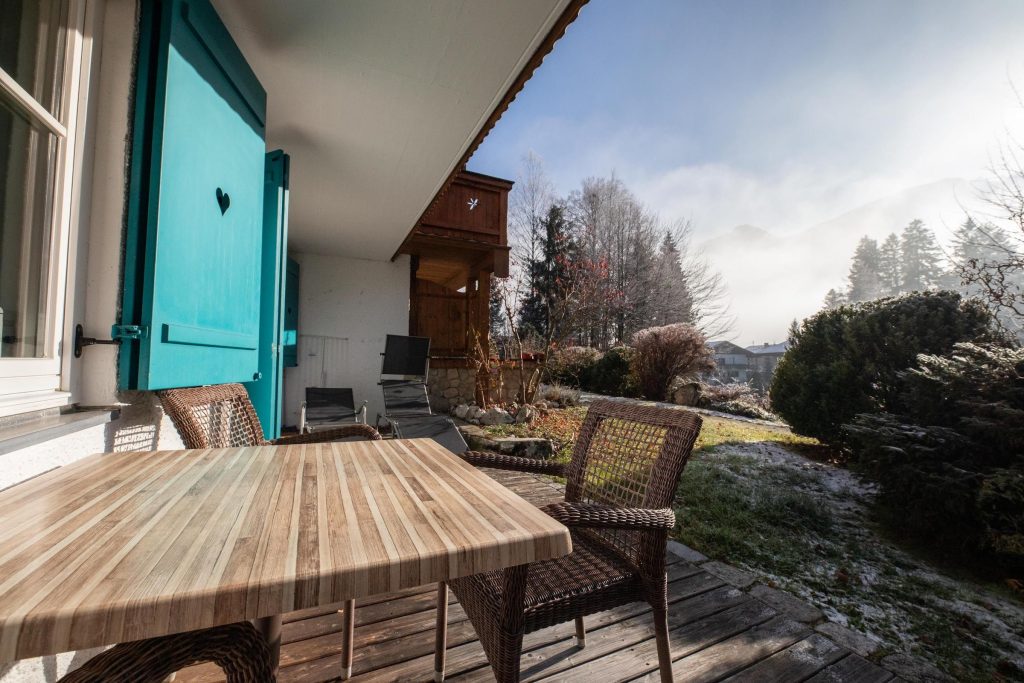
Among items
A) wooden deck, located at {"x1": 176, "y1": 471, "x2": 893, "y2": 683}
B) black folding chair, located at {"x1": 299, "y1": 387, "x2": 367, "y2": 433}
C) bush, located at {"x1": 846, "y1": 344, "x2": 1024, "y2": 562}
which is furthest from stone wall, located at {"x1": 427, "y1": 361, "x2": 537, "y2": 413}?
wooden deck, located at {"x1": 176, "y1": 471, "x2": 893, "y2": 683}

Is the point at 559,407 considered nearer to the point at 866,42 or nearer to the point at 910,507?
the point at 910,507

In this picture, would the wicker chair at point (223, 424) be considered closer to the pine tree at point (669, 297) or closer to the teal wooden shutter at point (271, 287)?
the teal wooden shutter at point (271, 287)

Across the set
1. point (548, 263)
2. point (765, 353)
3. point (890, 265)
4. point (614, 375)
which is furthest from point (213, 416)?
point (890, 265)

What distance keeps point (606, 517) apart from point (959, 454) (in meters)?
3.29

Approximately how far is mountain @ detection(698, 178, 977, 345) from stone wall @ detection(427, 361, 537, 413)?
4407mm

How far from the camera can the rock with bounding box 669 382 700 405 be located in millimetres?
8352

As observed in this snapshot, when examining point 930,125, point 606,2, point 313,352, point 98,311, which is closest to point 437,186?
point 606,2

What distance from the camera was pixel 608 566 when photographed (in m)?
1.25

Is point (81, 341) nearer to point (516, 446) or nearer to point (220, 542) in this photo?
point (220, 542)

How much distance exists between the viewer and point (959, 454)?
8.96ft

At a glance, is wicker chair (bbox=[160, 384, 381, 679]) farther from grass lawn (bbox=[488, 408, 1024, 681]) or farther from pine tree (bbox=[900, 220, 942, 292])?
pine tree (bbox=[900, 220, 942, 292])

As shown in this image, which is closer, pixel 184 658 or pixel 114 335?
pixel 184 658

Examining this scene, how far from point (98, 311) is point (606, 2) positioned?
90.9 inches

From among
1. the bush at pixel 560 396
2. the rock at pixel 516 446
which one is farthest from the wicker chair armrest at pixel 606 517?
the bush at pixel 560 396
